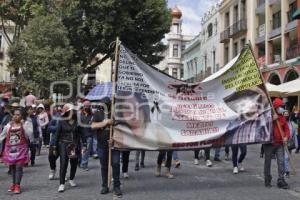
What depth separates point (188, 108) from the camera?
33.0ft

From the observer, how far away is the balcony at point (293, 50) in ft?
96.9

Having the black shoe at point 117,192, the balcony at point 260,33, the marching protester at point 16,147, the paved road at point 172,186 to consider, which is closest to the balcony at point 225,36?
the balcony at point 260,33

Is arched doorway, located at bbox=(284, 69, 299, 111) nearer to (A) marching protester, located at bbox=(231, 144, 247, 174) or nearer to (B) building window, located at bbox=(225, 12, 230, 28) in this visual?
(B) building window, located at bbox=(225, 12, 230, 28)

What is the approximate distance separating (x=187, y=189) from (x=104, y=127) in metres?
1.92

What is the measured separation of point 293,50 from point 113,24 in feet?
34.1

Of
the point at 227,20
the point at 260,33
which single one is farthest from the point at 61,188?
the point at 227,20

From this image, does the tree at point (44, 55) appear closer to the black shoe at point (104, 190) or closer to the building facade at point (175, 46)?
the black shoe at point (104, 190)

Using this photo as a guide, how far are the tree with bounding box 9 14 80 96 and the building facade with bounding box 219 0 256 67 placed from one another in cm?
1579

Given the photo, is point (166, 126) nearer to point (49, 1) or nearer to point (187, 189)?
point (187, 189)

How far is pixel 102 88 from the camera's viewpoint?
2356 cm

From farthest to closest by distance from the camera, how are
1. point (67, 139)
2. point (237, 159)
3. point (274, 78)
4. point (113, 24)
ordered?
1. point (274, 78)
2. point (113, 24)
3. point (237, 159)
4. point (67, 139)

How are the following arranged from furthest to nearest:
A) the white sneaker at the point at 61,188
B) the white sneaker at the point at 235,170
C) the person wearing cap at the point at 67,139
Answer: the white sneaker at the point at 235,170 → the person wearing cap at the point at 67,139 → the white sneaker at the point at 61,188

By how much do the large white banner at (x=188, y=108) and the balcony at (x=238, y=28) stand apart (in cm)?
2940

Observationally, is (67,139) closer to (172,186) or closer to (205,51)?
(172,186)
